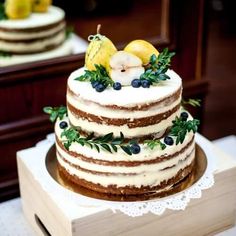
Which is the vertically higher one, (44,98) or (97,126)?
(97,126)

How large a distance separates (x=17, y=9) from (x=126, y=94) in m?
0.55

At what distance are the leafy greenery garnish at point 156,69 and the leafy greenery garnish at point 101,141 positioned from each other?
0.46 ft

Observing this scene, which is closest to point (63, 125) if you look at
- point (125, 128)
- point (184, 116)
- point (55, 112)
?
point (55, 112)

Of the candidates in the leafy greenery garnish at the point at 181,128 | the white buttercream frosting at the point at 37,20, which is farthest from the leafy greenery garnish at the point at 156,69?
the white buttercream frosting at the point at 37,20

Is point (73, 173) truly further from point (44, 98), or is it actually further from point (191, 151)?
point (44, 98)

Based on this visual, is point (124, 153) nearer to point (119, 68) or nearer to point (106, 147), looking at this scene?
point (106, 147)

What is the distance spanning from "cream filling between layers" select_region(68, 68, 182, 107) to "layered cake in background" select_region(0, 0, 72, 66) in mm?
416

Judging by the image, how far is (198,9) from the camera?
183cm

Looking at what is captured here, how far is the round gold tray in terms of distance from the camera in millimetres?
1203

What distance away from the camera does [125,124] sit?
3.78 ft

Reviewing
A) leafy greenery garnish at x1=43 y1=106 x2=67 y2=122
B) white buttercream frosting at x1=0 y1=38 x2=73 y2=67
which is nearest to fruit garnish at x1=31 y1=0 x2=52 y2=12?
white buttercream frosting at x1=0 y1=38 x2=73 y2=67

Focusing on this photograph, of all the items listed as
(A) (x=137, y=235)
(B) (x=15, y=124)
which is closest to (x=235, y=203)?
(A) (x=137, y=235)

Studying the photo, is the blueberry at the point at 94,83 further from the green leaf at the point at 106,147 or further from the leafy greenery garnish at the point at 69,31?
the leafy greenery garnish at the point at 69,31

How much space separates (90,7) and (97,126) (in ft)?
1.84
